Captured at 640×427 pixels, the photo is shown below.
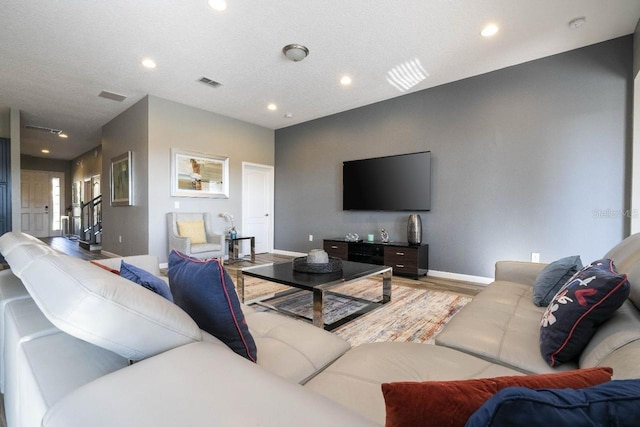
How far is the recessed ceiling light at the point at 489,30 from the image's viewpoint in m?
2.85

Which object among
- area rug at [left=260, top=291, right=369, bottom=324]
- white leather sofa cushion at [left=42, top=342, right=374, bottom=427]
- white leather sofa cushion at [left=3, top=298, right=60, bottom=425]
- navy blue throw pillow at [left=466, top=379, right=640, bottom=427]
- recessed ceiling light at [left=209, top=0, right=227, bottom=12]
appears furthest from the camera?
area rug at [left=260, top=291, right=369, bottom=324]

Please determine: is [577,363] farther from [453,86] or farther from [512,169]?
[453,86]

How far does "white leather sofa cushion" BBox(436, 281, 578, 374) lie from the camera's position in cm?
116

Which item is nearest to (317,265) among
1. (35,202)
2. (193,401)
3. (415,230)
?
(193,401)

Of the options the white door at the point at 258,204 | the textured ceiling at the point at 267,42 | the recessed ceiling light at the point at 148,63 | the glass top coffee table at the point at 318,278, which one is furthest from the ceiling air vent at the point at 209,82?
the glass top coffee table at the point at 318,278

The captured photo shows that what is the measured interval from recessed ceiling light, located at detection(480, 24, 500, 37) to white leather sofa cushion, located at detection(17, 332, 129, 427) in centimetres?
379

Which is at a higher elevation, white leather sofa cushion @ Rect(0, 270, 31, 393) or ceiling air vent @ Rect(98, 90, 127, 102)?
ceiling air vent @ Rect(98, 90, 127, 102)

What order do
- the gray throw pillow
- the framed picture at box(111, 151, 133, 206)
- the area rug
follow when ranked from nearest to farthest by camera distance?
the gray throw pillow, the area rug, the framed picture at box(111, 151, 133, 206)

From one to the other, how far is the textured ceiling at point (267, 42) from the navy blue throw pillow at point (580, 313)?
2.58 m

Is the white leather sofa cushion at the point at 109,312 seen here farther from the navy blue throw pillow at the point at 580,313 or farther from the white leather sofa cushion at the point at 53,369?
the navy blue throw pillow at the point at 580,313

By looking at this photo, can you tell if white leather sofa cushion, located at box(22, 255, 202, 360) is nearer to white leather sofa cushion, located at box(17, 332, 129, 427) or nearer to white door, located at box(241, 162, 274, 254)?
white leather sofa cushion, located at box(17, 332, 129, 427)

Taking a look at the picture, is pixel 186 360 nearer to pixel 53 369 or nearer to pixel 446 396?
pixel 53 369

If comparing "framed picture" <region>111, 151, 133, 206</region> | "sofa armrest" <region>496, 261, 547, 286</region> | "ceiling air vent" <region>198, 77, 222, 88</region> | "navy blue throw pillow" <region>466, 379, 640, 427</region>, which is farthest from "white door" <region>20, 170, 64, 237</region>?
"navy blue throw pillow" <region>466, 379, 640, 427</region>

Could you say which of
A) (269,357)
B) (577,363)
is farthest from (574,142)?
(269,357)
